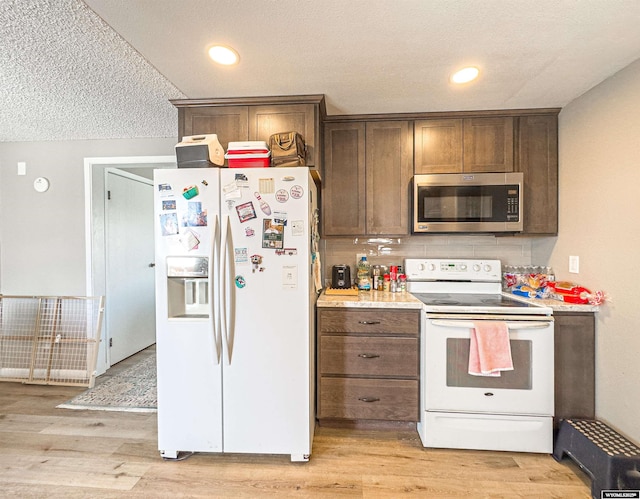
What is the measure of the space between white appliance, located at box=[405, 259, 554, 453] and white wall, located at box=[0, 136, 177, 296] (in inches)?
129

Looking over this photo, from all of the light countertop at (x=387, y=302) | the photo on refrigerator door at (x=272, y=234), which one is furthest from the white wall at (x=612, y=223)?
the photo on refrigerator door at (x=272, y=234)

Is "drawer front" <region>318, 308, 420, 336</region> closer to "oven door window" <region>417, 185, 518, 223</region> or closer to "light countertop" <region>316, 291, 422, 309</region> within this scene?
"light countertop" <region>316, 291, 422, 309</region>

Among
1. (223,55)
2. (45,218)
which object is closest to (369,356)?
(223,55)

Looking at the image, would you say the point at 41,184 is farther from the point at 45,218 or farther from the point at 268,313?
the point at 268,313

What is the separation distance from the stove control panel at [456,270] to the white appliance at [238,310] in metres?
1.16

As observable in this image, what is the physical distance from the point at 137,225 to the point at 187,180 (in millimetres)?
2440

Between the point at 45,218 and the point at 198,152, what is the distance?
2.35 m

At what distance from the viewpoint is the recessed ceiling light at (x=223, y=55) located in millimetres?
1534

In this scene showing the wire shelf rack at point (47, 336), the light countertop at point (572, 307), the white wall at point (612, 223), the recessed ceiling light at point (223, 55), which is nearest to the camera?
the recessed ceiling light at point (223, 55)

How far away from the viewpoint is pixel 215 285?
5.67 ft

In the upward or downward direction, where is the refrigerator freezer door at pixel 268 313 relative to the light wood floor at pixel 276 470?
upward

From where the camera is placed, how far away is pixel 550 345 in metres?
1.84

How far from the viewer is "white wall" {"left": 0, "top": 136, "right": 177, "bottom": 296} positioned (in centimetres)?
297

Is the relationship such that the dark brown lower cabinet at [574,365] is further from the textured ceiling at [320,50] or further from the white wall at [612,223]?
the textured ceiling at [320,50]
